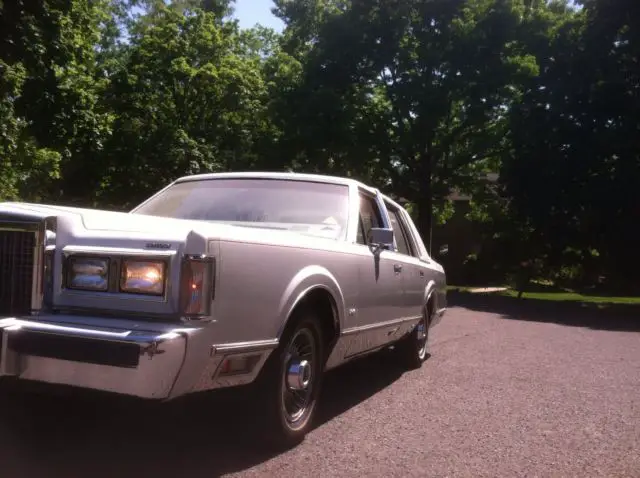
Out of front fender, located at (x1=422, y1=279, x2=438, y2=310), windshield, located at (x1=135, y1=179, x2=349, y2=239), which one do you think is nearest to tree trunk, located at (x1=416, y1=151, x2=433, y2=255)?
front fender, located at (x1=422, y1=279, x2=438, y2=310)

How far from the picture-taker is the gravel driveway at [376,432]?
12.9ft

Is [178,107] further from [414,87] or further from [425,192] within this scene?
[425,192]

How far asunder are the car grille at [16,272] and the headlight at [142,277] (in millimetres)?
505

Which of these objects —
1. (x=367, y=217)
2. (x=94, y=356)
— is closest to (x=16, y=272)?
(x=94, y=356)

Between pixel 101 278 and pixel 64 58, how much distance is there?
15845mm

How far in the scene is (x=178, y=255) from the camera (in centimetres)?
347

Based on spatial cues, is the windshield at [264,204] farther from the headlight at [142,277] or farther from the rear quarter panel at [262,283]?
the headlight at [142,277]

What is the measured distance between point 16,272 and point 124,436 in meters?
1.29

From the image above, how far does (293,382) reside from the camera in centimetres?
430

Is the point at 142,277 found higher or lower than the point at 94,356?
higher

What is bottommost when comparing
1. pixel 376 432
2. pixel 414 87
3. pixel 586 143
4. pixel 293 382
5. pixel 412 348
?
pixel 376 432

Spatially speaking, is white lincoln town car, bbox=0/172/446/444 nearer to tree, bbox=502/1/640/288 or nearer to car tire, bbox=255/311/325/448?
car tire, bbox=255/311/325/448

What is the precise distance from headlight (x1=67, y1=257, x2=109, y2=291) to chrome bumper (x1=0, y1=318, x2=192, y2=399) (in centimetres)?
27

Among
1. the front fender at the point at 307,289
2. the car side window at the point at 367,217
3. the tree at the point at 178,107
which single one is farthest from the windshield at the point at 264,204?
the tree at the point at 178,107
